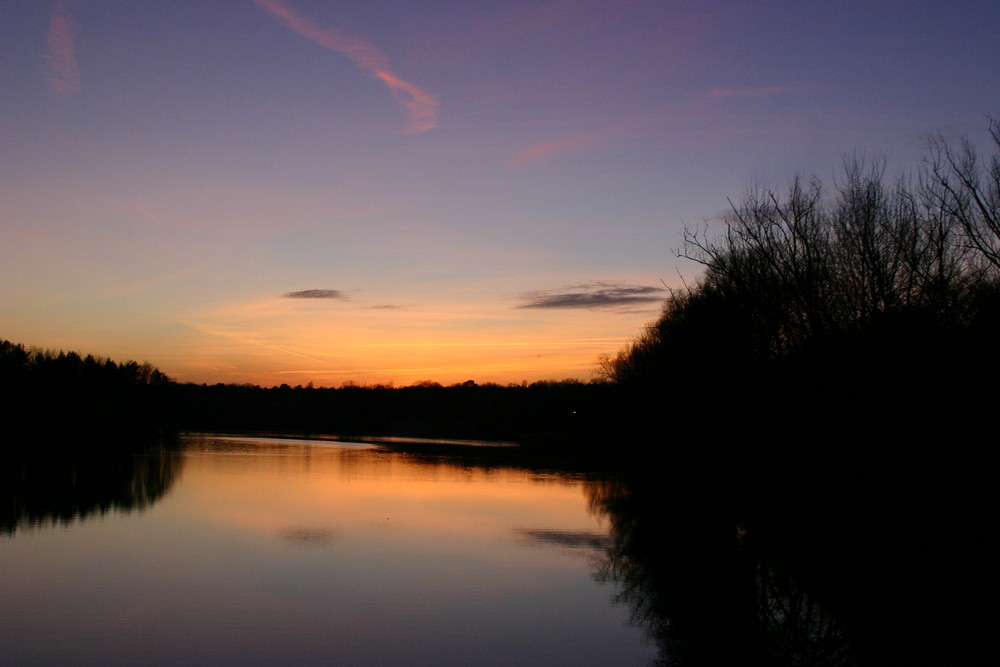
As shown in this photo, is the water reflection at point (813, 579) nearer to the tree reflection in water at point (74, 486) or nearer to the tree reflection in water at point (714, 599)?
the tree reflection in water at point (714, 599)

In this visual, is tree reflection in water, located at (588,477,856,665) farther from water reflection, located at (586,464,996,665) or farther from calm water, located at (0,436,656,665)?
calm water, located at (0,436,656,665)

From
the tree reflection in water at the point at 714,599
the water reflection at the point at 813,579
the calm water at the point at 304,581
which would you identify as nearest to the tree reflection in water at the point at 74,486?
the calm water at the point at 304,581

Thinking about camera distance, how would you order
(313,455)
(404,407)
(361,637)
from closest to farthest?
(361,637)
(313,455)
(404,407)

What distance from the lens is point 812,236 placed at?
86.2 ft

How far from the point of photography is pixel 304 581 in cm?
1278

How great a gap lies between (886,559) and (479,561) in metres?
7.81

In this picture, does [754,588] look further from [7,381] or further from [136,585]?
[7,381]

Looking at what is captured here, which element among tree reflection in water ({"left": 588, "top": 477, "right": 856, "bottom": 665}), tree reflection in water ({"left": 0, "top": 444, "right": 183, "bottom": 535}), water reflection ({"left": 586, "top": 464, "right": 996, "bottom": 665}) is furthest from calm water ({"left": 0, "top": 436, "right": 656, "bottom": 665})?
water reflection ({"left": 586, "top": 464, "right": 996, "bottom": 665})

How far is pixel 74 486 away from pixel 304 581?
17.9 m

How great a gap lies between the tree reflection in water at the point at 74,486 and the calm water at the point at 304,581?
0.18 metres

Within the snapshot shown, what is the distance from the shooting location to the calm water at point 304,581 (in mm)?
9242

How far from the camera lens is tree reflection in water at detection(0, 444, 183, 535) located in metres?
19.4

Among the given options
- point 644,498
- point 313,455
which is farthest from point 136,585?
point 313,455

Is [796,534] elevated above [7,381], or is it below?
below
